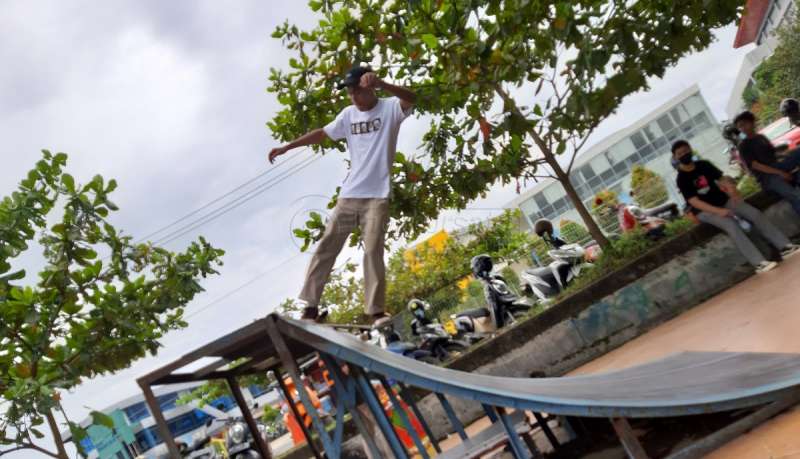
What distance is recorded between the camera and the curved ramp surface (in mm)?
3168

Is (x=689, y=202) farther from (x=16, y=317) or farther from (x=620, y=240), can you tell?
(x=16, y=317)

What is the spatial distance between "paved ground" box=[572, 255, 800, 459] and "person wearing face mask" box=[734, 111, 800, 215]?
95cm

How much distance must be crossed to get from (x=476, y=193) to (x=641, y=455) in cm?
643

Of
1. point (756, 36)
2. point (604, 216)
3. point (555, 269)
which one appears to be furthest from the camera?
point (756, 36)

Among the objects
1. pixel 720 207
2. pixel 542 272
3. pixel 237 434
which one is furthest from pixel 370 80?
pixel 542 272

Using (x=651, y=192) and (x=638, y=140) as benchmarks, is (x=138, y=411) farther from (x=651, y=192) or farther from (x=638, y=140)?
(x=651, y=192)

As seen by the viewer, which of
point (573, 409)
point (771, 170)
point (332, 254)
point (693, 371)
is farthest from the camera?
point (771, 170)

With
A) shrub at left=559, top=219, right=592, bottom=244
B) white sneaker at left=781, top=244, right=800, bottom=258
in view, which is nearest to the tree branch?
white sneaker at left=781, top=244, right=800, bottom=258

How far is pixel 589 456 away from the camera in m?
4.19

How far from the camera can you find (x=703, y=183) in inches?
311

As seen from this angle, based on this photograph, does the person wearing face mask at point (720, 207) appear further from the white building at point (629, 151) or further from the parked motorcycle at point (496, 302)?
the white building at point (629, 151)

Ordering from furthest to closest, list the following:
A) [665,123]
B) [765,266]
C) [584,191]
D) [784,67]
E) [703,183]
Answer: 1. [584,191]
2. [665,123]
3. [784,67]
4. [703,183]
5. [765,266]

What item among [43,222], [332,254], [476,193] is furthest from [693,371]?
[476,193]

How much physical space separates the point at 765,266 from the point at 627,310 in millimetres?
1662
